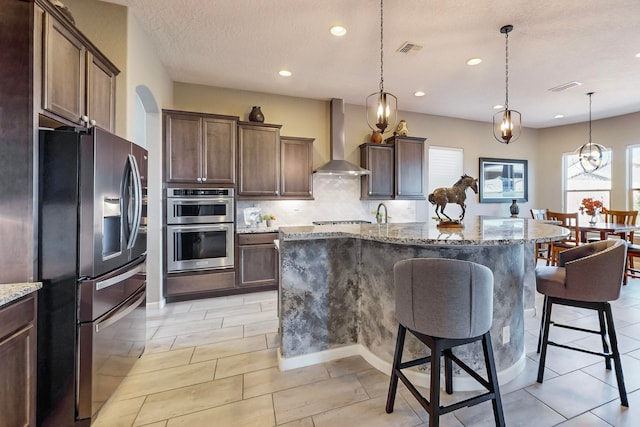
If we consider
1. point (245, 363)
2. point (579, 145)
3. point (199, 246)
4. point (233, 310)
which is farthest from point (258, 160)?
point (579, 145)

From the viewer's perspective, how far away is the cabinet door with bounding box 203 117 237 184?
12.7 feet

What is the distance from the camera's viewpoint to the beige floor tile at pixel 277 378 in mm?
2021

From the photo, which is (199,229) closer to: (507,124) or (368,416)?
(368,416)

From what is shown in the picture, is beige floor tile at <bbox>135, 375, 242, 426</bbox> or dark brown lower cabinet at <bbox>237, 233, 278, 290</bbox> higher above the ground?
dark brown lower cabinet at <bbox>237, 233, 278, 290</bbox>

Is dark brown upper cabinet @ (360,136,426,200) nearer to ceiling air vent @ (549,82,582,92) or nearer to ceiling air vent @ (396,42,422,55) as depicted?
ceiling air vent @ (396,42,422,55)

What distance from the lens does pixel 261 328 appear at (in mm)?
3006

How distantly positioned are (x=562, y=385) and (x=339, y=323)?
1.62 meters

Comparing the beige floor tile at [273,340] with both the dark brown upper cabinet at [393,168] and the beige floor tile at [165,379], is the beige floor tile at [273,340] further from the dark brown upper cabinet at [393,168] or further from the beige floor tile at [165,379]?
the dark brown upper cabinet at [393,168]

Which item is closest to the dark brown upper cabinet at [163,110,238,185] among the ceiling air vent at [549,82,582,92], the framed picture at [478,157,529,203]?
the ceiling air vent at [549,82,582,92]

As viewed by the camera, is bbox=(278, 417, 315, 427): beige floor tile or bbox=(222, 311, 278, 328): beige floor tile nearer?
bbox=(278, 417, 315, 427): beige floor tile

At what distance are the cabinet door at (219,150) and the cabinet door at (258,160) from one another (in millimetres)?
138

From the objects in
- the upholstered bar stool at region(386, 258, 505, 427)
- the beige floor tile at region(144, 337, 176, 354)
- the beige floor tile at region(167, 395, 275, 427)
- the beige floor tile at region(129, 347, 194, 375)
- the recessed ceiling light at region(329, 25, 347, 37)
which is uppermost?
the recessed ceiling light at region(329, 25, 347, 37)

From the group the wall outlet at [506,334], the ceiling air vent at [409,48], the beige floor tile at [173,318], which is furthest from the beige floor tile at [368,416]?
the ceiling air vent at [409,48]

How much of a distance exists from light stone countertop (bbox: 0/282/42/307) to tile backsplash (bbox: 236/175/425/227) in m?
3.05
